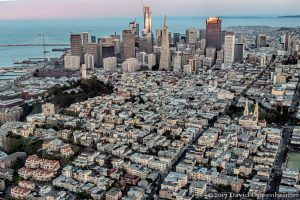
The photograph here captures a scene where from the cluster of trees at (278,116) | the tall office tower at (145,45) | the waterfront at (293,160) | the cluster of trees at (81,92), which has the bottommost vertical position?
the waterfront at (293,160)

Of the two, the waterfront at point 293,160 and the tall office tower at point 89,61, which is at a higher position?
the tall office tower at point 89,61

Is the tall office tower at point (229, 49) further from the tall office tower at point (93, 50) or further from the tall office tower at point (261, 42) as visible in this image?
the tall office tower at point (93, 50)

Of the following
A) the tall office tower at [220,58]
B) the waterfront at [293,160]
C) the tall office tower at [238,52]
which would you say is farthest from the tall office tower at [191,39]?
the waterfront at [293,160]

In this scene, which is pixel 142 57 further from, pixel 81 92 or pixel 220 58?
pixel 81 92

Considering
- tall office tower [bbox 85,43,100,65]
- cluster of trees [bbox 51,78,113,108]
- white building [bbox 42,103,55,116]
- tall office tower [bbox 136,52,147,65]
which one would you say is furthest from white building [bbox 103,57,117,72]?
white building [bbox 42,103,55,116]

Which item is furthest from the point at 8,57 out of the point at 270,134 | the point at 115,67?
the point at 270,134

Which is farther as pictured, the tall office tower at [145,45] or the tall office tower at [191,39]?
the tall office tower at [191,39]
